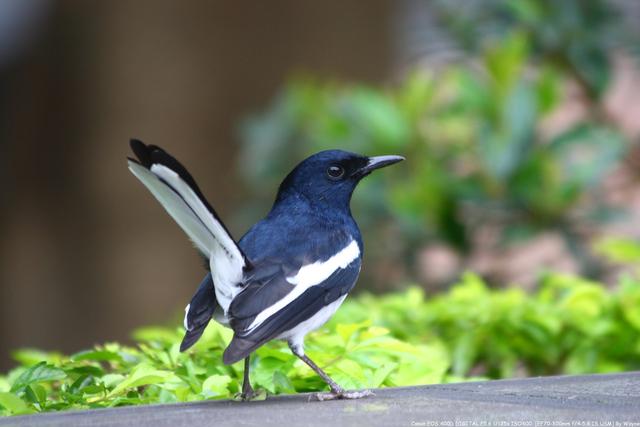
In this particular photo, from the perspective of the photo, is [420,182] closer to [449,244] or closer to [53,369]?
[449,244]

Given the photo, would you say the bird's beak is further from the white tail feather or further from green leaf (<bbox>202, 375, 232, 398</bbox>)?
green leaf (<bbox>202, 375, 232, 398</bbox>)

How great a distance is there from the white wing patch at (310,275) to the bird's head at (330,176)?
27 centimetres

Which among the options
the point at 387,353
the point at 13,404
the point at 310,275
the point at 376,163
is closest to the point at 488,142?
the point at 376,163

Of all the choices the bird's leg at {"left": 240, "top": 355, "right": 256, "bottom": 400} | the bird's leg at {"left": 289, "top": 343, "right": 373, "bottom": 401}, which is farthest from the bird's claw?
the bird's leg at {"left": 289, "top": 343, "right": 373, "bottom": 401}

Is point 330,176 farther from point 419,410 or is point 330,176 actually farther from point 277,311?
point 419,410

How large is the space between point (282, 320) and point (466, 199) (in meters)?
3.27

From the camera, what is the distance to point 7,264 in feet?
35.2

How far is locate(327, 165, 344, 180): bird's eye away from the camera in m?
3.84

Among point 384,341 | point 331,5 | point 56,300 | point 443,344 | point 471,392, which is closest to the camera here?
point 471,392

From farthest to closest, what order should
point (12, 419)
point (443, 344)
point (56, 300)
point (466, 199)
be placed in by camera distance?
point (56, 300), point (466, 199), point (443, 344), point (12, 419)

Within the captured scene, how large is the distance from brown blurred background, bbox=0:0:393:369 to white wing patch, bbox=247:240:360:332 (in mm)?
5695

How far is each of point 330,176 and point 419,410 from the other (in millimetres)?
1253

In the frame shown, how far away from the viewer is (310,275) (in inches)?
131

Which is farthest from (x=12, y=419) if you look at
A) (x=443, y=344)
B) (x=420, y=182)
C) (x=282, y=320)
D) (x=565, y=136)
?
(x=565, y=136)
